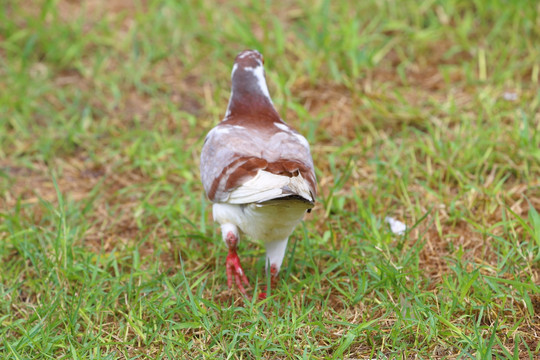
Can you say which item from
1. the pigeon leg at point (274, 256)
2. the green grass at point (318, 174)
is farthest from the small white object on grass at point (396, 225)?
the pigeon leg at point (274, 256)

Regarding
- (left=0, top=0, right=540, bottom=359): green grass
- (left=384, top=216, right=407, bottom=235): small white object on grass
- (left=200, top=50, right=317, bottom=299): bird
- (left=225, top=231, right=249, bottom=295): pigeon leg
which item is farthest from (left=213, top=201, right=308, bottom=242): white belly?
(left=384, top=216, right=407, bottom=235): small white object on grass

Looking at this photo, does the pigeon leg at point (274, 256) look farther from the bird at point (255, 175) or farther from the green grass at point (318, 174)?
the green grass at point (318, 174)

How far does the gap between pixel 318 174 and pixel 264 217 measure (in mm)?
1542

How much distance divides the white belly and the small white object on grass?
3.04 ft

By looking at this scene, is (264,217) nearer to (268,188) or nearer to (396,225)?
(268,188)

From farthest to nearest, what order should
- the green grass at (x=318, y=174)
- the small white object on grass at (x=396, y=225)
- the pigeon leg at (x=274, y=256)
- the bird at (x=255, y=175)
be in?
the small white object on grass at (x=396, y=225), the pigeon leg at (x=274, y=256), the green grass at (x=318, y=174), the bird at (x=255, y=175)

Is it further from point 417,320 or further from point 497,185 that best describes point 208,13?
point 417,320

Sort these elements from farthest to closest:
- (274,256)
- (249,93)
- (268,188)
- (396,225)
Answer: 1. (396,225)
2. (249,93)
3. (274,256)
4. (268,188)

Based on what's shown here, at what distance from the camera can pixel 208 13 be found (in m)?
6.28

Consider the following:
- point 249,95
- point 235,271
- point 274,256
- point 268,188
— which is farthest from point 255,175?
point 249,95

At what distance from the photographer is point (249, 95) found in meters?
3.90

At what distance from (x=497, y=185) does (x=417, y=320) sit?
143cm

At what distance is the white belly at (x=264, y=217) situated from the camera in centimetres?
315

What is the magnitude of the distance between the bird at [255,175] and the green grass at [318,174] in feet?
1.17
